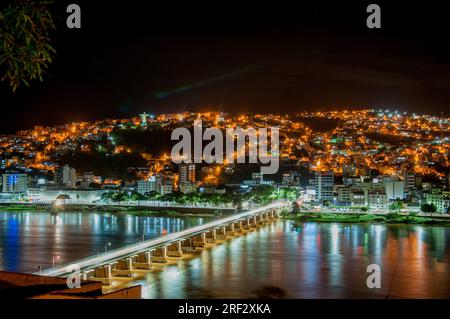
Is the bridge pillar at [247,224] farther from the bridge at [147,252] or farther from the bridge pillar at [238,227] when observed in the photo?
the bridge pillar at [238,227]

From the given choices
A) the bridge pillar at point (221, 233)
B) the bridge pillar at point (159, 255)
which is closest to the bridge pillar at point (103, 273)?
the bridge pillar at point (159, 255)

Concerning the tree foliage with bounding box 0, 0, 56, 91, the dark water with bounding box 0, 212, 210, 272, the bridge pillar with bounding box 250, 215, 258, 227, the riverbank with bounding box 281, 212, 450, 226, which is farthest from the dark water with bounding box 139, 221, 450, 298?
the tree foliage with bounding box 0, 0, 56, 91

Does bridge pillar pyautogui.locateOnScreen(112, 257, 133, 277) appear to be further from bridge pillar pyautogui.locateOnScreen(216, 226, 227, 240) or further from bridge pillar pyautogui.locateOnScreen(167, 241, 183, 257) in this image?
bridge pillar pyautogui.locateOnScreen(216, 226, 227, 240)

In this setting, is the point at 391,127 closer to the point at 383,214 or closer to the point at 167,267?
the point at 383,214

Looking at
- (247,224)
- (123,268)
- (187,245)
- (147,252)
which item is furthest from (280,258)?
(247,224)

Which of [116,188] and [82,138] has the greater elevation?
[82,138]
